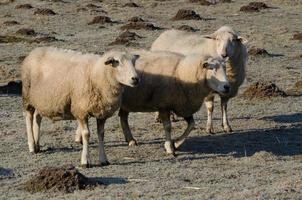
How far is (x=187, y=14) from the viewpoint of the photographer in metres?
32.7

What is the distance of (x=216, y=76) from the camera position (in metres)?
11.5

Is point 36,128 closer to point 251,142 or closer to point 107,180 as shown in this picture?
point 107,180

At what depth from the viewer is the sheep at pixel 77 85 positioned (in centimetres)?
1062

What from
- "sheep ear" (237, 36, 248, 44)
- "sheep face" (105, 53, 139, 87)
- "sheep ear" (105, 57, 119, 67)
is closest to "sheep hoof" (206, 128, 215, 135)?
"sheep ear" (237, 36, 248, 44)

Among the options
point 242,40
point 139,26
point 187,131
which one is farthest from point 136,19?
point 187,131

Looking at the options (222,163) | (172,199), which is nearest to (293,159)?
(222,163)

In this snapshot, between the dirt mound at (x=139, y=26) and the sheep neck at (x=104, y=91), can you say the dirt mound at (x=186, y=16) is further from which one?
the sheep neck at (x=104, y=91)

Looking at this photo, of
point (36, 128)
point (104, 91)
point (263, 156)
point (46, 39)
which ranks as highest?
point (104, 91)

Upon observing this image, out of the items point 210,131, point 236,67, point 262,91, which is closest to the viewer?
point 210,131

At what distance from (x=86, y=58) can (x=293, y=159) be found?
342cm

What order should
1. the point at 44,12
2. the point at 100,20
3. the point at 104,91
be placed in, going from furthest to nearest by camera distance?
the point at 44,12 → the point at 100,20 → the point at 104,91

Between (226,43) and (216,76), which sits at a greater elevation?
(226,43)

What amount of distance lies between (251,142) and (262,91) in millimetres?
4025

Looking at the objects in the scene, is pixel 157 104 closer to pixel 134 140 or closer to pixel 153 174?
pixel 134 140
